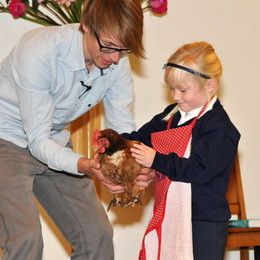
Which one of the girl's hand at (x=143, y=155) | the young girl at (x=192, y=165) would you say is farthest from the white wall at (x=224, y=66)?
the girl's hand at (x=143, y=155)

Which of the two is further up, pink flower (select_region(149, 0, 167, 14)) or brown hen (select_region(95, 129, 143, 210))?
pink flower (select_region(149, 0, 167, 14))

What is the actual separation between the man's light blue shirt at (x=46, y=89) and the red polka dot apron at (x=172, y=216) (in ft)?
1.13

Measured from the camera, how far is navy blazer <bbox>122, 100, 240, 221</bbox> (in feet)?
7.02

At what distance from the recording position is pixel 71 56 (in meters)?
2.21

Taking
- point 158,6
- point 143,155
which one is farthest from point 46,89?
point 158,6

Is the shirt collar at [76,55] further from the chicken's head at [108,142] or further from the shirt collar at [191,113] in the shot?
the shirt collar at [191,113]

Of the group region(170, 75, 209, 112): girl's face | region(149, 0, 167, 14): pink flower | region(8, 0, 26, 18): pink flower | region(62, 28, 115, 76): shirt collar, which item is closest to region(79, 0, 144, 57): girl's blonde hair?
region(62, 28, 115, 76): shirt collar

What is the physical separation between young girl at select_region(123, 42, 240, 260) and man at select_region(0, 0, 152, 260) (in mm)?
123

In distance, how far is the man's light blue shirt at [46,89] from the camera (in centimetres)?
216

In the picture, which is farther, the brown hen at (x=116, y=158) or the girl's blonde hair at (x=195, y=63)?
the girl's blonde hair at (x=195, y=63)

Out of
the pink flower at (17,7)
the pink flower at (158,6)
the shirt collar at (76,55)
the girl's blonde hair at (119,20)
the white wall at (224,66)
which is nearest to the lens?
the girl's blonde hair at (119,20)

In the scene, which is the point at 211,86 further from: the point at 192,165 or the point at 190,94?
the point at 192,165

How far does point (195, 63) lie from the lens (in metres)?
2.24

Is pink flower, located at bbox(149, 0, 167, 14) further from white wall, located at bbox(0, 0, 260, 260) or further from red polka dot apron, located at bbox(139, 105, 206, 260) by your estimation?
red polka dot apron, located at bbox(139, 105, 206, 260)
